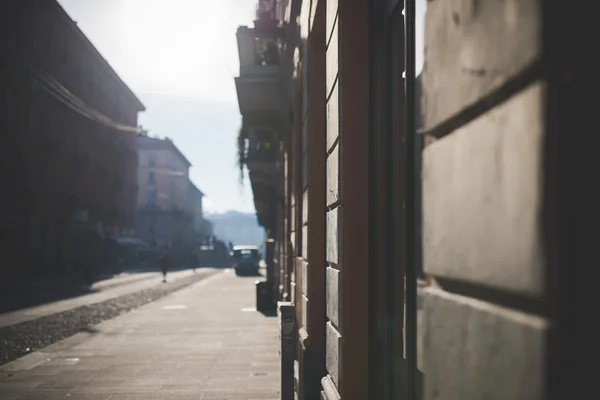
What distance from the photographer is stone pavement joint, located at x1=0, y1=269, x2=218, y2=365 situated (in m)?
9.50

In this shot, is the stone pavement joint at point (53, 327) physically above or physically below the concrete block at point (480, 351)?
below

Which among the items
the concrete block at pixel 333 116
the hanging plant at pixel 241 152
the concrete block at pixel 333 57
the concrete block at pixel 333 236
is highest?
the hanging plant at pixel 241 152

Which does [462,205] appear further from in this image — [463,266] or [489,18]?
[489,18]

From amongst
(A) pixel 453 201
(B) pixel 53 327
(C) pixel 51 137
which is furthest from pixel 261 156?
(C) pixel 51 137

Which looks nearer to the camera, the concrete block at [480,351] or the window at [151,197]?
the concrete block at [480,351]

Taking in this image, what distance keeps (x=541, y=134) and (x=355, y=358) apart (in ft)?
7.86

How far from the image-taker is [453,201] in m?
1.40

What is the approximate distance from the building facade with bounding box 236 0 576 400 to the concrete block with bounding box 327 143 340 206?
0.17 ft

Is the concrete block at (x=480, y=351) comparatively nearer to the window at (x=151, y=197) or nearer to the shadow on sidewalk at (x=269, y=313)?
the shadow on sidewalk at (x=269, y=313)

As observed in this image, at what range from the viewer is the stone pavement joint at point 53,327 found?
31.2 ft

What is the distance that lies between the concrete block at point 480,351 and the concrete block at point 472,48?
0.43 metres

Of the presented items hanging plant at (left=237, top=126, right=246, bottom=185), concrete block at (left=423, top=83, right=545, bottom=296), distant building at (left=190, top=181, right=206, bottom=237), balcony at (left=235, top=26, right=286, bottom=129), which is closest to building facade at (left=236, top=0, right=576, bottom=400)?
concrete block at (left=423, top=83, right=545, bottom=296)

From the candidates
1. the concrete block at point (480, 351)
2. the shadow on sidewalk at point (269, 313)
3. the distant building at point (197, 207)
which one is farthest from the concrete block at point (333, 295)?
the distant building at point (197, 207)

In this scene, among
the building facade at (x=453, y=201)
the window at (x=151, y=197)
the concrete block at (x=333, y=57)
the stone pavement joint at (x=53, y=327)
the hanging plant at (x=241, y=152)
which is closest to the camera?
the building facade at (x=453, y=201)
